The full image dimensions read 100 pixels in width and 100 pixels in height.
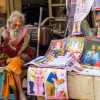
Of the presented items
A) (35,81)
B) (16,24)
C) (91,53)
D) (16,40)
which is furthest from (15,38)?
(91,53)

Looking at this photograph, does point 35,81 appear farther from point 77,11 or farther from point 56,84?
point 77,11

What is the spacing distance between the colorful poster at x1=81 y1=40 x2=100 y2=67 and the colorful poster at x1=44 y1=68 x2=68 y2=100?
0.45 metres

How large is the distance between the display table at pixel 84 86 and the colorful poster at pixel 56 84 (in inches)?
3.5

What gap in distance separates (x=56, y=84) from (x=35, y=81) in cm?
31

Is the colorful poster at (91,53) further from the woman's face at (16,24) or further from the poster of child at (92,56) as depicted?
the woman's face at (16,24)

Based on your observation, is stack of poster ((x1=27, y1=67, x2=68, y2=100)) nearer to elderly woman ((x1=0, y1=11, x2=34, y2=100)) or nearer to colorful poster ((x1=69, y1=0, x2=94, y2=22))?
elderly woman ((x1=0, y1=11, x2=34, y2=100))

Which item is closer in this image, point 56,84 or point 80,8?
point 56,84

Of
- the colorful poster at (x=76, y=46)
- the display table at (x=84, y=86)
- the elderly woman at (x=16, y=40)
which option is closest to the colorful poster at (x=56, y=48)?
the colorful poster at (x=76, y=46)

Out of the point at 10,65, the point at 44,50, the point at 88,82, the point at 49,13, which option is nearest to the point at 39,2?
the point at 49,13

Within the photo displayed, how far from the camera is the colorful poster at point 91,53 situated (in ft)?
20.2

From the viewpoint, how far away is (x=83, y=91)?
5.89 metres

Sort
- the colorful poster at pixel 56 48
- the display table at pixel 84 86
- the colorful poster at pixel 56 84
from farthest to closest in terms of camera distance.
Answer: the colorful poster at pixel 56 48, the colorful poster at pixel 56 84, the display table at pixel 84 86

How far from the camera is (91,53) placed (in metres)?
6.24

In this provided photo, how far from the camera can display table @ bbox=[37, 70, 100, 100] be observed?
5824 millimetres
